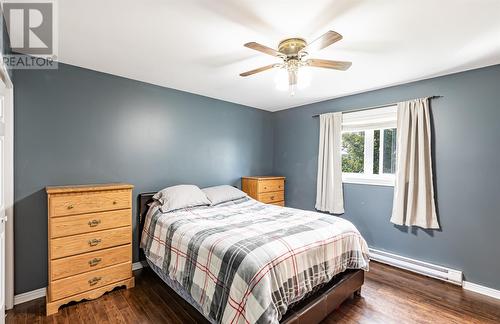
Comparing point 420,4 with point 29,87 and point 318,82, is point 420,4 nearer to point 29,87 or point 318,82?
point 318,82

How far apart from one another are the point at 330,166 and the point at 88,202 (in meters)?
3.23

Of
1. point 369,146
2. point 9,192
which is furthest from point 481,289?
point 9,192

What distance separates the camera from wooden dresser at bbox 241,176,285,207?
13.2 feet

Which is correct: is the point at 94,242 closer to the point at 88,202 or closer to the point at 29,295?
the point at 88,202

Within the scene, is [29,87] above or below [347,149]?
above

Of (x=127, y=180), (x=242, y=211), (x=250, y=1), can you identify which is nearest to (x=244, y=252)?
(x=242, y=211)

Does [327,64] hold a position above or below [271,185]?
above

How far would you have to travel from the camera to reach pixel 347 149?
379 centimetres

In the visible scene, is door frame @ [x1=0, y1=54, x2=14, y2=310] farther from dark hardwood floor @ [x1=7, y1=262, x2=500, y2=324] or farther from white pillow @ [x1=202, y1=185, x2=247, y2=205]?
white pillow @ [x1=202, y1=185, x2=247, y2=205]

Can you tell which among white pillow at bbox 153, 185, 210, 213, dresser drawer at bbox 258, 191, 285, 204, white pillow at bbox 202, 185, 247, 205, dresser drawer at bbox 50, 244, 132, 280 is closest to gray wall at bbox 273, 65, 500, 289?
dresser drawer at bbox 258, 191, 285, 204

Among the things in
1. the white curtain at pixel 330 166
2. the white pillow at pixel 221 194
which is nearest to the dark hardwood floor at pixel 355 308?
the white pillow at pixel 221 194

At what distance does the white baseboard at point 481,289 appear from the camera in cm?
243

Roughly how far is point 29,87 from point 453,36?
390cm

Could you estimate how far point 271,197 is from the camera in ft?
14.0
